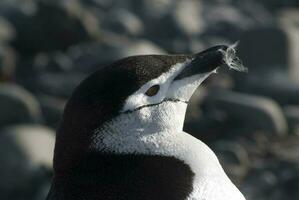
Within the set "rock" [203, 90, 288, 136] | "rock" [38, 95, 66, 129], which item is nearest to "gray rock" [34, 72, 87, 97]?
"rock" [38, 95, 66, 129]

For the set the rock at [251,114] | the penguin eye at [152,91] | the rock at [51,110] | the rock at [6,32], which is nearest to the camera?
the penguin eye at [152,91]

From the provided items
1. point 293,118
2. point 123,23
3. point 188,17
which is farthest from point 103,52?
point 188,17

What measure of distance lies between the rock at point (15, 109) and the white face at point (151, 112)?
5.19 m

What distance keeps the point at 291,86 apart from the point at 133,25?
171 inches

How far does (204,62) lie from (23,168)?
4.09 m

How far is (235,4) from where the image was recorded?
1575 cm

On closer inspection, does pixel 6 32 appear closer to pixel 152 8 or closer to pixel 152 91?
pixel 152 8

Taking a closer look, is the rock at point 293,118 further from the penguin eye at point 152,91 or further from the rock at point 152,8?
the penguin eye at point 152,91

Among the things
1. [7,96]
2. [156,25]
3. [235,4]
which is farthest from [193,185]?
[235,4]

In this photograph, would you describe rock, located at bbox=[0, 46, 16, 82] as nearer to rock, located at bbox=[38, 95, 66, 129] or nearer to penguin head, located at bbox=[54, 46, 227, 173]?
rock, located at bbox=[38, 95, 66, 129]

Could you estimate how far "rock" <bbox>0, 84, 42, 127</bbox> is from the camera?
8352 mm

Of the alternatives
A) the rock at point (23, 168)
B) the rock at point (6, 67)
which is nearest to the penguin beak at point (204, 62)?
the rock at point (23, 168)

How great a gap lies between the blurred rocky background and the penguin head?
10.3 feet

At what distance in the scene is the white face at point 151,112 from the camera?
3.02 m
